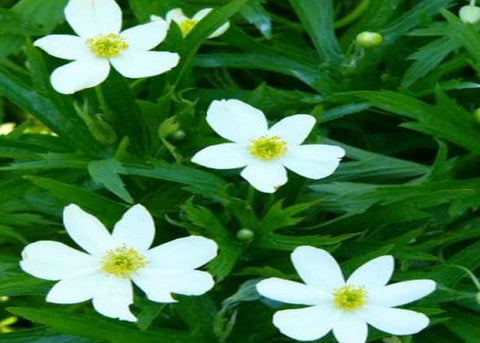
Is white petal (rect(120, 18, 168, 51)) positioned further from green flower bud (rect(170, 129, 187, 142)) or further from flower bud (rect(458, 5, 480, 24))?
flower bud (rect(458, 5, 480, 24))

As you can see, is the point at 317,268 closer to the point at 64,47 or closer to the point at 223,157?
the point at 223,157

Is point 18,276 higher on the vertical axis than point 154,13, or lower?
lower

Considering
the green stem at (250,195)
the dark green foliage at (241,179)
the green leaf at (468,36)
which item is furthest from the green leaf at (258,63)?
the green stem at (250,195)

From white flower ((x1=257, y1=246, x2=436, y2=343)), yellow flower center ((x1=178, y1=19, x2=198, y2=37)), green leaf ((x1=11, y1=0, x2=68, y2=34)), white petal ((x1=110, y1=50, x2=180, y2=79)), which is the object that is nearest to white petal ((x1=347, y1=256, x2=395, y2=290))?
white flower ((x1=257, y1=246, x2=436, y2=343))

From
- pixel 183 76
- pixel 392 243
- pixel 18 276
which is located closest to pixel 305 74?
pixel 183 76

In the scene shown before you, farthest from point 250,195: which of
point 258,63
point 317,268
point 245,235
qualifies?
point 258,63

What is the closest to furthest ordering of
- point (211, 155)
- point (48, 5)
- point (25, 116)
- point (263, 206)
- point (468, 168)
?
point (211, 155) → point (263, 206) → point (468, 168) → point (48, 5) → point (25, 116)

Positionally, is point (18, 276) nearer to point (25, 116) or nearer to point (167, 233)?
point (167, 233)
